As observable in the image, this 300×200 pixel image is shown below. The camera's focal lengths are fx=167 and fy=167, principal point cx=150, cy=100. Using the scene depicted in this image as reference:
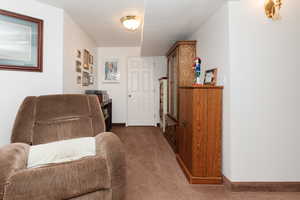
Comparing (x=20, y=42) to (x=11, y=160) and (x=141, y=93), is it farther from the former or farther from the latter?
(x=141, y=93)

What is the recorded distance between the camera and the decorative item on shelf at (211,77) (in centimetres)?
210

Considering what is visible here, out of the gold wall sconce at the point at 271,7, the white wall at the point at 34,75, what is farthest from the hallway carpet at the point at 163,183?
the gold wall sconce at the point at 271,7

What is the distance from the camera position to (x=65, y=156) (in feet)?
4.50

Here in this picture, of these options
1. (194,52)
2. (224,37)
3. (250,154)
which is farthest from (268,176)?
(194,52)

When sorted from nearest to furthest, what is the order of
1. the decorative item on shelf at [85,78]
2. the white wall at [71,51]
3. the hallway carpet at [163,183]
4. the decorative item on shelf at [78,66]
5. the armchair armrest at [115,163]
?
the armchair armrest at [115,163] < the hallway carpet at [163,183] < the white wall at [71,51] < the decorative item on shelf at [78,66] < the decorative item on shelf at [85,78]

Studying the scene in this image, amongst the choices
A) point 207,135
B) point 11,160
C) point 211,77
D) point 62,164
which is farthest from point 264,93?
point 11,160

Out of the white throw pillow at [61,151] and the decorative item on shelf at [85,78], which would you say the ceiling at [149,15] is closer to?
the decorative item on shelf at [85,78]

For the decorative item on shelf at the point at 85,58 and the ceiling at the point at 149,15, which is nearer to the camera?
the ceiling at the point at 149,15

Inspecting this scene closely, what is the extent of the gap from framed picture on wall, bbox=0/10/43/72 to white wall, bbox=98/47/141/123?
2.57 metres

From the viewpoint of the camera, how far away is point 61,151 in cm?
138

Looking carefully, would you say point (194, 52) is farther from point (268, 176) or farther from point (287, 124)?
point (268, 176)

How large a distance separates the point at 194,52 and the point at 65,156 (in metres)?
2.35

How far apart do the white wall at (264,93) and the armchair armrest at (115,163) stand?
1.19m

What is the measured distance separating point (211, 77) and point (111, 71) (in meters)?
3.29
